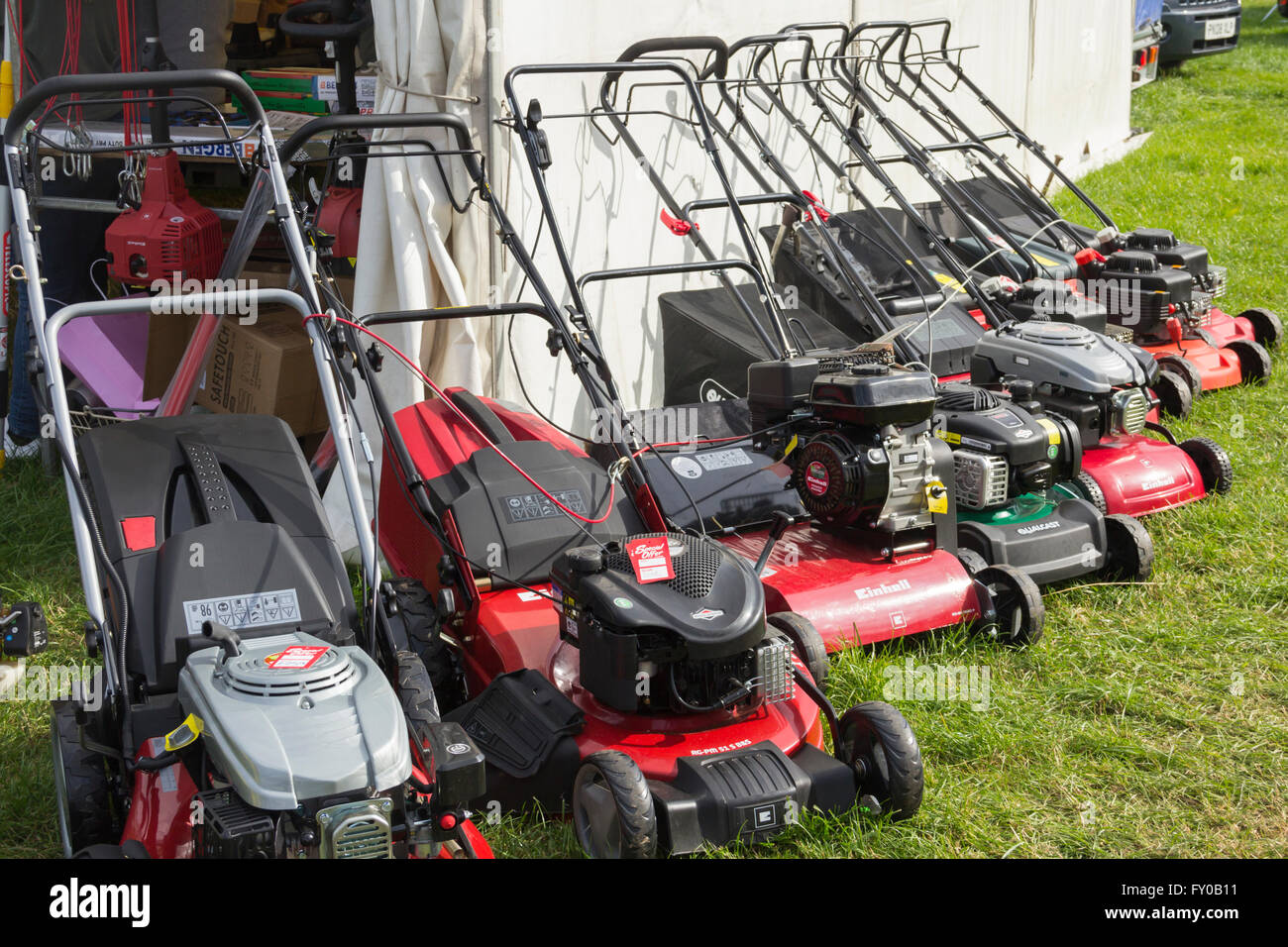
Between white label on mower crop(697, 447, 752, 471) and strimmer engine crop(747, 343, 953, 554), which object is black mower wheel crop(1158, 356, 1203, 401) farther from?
white label on mower crop(697, 447, 752, 471)

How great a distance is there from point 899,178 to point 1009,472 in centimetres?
388

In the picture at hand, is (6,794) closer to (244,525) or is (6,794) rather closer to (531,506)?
(244,525)

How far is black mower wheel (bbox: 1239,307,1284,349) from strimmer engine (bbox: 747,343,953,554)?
11.7ft

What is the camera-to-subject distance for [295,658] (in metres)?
2.48

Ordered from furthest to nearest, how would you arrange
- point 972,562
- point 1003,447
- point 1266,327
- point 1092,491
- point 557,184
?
point 1266,327, point 557,184, point 1092,491, point 1003,447, point 972,562

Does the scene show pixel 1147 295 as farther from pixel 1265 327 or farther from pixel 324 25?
pixel 324 25

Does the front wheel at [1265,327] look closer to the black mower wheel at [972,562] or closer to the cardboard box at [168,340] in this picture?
the black mower wheel at [972,562]

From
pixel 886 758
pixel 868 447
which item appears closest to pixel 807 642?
pixel 886 758

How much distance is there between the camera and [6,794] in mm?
3195

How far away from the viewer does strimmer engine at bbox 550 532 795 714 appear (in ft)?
9.47

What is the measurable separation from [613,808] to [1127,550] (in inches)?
90.4

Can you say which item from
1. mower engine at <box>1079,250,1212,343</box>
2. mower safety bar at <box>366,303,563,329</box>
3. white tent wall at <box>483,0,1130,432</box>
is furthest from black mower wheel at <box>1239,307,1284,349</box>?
mower safety bar at <box>366,303,563,329</box>

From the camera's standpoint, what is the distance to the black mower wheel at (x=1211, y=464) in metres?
4.99

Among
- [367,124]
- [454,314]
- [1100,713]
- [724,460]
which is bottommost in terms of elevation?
[1100,713]
